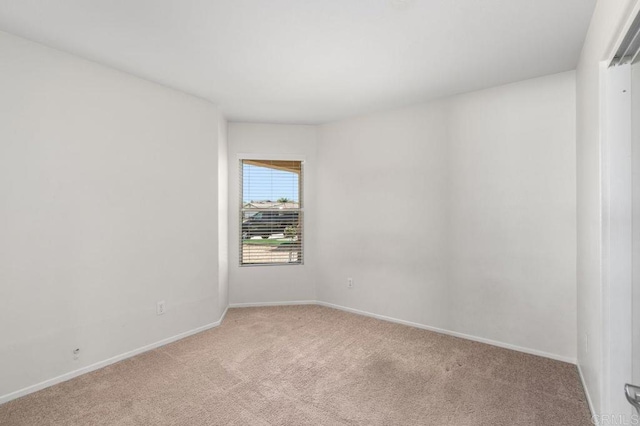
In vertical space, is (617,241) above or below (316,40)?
below

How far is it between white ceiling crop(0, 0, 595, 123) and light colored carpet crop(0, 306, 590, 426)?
254 centimetres

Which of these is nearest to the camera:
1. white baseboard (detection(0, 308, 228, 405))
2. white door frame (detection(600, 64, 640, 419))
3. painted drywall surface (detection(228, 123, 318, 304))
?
white door frame (detection(600, 64, 640, 419))

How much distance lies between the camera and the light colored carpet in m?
2.10

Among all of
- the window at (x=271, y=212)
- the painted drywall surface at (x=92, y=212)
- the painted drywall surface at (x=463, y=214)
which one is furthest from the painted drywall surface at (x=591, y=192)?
the painted drywall surface at (x=92, y=212)

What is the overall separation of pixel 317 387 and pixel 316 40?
254cm

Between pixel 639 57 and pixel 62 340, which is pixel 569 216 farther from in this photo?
pixel 62 340

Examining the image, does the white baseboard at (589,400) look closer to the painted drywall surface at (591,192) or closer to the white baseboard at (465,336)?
the painted drywall surface at (591,192)

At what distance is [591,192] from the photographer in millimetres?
2090

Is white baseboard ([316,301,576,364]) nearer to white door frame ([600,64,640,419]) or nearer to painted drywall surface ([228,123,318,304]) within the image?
painted drywall surface ([228,123,318,304])

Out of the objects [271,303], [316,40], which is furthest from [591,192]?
[271,303]

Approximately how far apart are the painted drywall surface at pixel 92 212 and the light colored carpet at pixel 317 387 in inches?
12.7

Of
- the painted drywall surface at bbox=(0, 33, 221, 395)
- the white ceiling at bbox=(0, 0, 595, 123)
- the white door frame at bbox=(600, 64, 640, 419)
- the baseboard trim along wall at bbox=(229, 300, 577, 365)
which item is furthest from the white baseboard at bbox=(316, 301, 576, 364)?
the white ceiling at bbox=(0, 0, 595, 123)

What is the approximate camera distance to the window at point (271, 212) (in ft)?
14.9

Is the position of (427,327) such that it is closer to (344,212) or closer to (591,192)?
(344,212)
